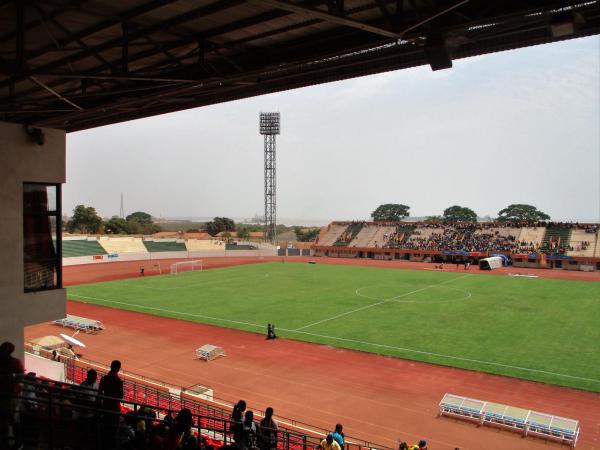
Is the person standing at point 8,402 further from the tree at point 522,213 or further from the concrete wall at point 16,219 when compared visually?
the tree at point 522,213

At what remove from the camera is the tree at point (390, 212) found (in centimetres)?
15862

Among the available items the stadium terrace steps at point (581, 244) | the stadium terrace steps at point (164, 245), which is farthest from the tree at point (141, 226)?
the stadium terrace steps at point (581, 244)

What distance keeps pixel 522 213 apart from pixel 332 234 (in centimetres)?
7572

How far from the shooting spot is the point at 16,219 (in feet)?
36.0

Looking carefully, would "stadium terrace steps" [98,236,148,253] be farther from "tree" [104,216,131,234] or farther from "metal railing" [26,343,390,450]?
"metal railing" [26,343,390,450]

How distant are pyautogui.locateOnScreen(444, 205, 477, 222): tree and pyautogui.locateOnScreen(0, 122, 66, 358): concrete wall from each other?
140 metres

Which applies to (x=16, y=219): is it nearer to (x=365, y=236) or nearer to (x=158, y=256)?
(x=158, y=256)

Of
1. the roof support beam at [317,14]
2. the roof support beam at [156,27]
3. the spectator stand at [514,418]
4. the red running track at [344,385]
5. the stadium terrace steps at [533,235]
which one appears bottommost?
the red running track at [344,385]

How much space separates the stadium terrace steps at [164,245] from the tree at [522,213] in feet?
317

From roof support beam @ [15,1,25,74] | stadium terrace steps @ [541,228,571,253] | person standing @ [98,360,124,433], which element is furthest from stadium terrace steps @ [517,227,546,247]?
roof support beam @ [15,1,25,74]

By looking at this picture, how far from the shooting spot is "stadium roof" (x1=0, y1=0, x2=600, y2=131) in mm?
6691

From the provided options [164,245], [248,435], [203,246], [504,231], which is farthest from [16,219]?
[504,231]

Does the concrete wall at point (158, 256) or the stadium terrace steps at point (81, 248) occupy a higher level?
the stadium terrace steps at point (81, 248)

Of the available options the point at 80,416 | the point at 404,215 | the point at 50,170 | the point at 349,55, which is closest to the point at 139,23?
the point at 349,55
